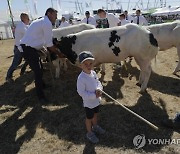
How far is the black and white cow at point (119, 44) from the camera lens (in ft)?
21.8

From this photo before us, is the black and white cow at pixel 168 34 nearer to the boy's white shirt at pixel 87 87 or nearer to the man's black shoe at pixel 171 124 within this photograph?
the man's black shoe at pixel 171 124

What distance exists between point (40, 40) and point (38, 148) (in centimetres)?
270

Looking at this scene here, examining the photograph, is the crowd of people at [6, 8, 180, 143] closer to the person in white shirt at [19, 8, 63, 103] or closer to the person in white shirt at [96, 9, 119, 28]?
the person in white shirt at [19, 8, 63, 103]

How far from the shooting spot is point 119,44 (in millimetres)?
6781

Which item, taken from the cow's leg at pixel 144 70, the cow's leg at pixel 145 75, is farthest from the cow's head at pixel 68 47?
the cow's leg at pixel 145 75

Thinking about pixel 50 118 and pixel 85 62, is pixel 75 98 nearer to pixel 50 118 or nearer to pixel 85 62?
pixel 50 118

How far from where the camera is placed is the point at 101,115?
571 centimetres

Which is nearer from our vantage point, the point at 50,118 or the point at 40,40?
the point at 50,118

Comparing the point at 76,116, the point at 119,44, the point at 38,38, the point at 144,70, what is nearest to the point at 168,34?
the point at 144,70

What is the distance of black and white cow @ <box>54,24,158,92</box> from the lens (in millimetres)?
6656

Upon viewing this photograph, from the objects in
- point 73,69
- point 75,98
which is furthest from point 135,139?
point 73,69

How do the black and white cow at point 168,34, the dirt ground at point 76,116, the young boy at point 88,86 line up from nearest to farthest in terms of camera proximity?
the young boy at point 88,86
the dirt ground at point 76,116
the black and white cow at point 168,34

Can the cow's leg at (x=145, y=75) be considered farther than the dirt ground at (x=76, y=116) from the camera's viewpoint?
Yes

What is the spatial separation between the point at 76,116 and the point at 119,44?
7.30ft
